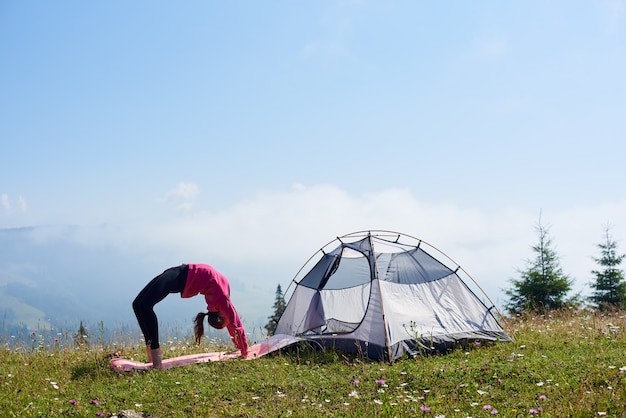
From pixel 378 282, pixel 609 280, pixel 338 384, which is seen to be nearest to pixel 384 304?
pixel 378 282

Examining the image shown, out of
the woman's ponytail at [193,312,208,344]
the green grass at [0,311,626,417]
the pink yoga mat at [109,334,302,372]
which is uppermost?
the woman's ponytail at [193,312,208,344]

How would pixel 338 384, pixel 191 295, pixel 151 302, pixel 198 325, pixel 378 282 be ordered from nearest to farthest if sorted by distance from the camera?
pixel 338 384 → pixel 151 302 → pixel 191 295 → pixel 198 325 → pixel 378 282

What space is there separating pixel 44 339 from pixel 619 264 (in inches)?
Result: 748

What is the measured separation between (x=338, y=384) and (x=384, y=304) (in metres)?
2.74

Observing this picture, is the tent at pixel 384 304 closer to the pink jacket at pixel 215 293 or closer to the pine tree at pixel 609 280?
the pink jacket at pixel 215 293

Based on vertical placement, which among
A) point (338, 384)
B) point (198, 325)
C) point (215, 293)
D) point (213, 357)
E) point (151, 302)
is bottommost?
point (338, 384)

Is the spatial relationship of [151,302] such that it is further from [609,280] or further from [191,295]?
[609,280]

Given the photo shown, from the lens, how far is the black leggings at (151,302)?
9.16 metres

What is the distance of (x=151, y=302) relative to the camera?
30.2 ft

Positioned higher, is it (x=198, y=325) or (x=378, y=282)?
(x=378, y=282)

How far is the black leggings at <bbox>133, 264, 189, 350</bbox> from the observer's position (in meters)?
9.16

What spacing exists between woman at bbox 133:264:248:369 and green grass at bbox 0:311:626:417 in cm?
59

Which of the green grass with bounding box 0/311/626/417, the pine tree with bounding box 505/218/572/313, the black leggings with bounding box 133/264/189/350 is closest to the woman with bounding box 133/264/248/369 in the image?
the black leggings with bounding box 133/264/189/350

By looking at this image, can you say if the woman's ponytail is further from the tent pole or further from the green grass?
the tent pole
